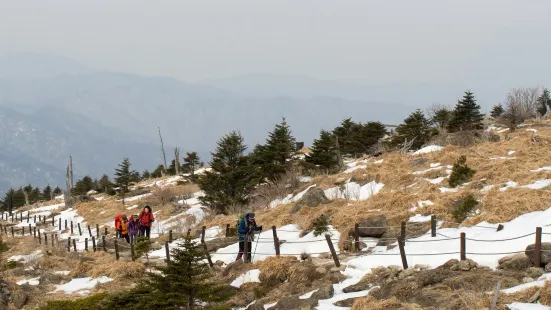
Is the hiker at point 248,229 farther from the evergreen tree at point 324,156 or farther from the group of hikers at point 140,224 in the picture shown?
the evergreen tree at point 324,156

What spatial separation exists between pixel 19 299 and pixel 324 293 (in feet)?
29.5

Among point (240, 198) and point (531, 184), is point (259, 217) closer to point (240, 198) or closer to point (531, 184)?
point (240, 198)

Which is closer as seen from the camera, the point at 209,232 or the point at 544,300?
the point at 544,300

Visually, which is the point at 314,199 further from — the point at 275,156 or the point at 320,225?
the point at 275,156

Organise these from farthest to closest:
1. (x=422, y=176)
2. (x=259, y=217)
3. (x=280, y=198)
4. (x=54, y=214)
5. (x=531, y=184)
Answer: (x=54, y=214)
(x=280, y=198)
(x=259, y=217)
(x=422, y=176)
(x=531, y=184)

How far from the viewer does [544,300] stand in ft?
25.1

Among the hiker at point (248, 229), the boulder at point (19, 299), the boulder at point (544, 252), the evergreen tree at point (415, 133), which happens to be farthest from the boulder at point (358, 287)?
the evergreen tree at point (415, 133)

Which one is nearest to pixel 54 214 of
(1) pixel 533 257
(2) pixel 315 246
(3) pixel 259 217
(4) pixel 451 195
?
(3) pixel 259 217

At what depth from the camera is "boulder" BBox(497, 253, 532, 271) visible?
369 inches

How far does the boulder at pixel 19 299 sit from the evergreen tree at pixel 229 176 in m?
12.6

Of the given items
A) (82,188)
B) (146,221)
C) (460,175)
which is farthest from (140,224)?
(82,188)

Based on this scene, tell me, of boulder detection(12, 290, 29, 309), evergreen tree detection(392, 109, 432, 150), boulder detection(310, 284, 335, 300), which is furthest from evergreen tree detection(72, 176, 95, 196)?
boulder detection(310, 284, 335, 300)

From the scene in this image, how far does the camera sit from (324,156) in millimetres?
28609

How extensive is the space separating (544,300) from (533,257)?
72.9 inches
